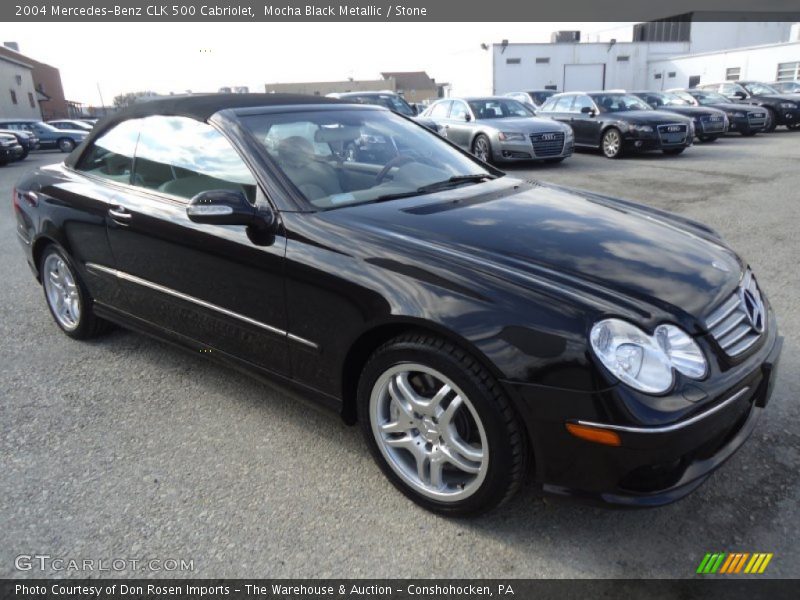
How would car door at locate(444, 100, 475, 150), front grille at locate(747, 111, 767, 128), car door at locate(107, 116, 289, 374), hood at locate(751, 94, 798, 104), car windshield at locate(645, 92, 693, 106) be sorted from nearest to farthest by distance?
car door at locate(107, 116, 289, 374)
car door at locate(444, 100, 475, 150)
car windshield at locate(645, 92, 693, 106)
front grille at locate(747, 111, 767, 128)
hood at locate(751, 94, 798, 104)

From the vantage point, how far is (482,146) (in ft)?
40.5

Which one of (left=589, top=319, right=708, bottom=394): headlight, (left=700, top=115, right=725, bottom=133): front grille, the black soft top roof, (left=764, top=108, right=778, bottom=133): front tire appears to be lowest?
(left=764, top=108, right=778, bottom=133): front tire

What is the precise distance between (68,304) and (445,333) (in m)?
3.17

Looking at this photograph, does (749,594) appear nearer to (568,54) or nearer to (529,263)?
(529,263)

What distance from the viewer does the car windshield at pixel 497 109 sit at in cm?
1297

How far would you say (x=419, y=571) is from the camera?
83.7 inches

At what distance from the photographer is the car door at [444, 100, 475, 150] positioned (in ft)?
41.9

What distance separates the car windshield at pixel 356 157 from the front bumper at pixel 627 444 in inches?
54.3

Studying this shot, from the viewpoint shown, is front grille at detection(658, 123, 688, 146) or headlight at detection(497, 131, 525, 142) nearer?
headlight at detection(497, 131, 525, 142)

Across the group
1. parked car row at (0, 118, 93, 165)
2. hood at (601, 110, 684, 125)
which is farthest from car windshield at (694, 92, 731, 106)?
parked car row at (0, 118, 93, 165)

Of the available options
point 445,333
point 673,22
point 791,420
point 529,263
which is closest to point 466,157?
point 529,263

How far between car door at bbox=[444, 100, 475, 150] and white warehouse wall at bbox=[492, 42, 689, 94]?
27784 millimetres

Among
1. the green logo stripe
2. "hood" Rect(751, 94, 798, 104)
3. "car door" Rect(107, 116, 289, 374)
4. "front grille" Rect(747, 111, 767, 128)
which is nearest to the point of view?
the green logo stripe

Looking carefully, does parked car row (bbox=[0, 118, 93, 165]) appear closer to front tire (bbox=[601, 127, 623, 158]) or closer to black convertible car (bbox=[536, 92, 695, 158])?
black convertible car (bbox=[536, 92, 695, 158])
